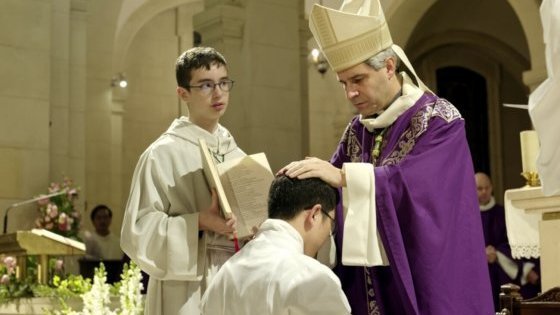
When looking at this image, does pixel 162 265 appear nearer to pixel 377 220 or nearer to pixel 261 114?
pixel 377 220

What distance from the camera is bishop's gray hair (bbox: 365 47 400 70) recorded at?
3.50 m

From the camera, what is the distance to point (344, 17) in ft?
11.7

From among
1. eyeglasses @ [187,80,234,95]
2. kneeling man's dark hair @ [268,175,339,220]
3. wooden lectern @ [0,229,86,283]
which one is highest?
eyeglasses @ [187,80,234,95]

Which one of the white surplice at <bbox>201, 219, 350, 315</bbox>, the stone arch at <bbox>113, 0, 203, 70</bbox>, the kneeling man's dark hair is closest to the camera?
the white surplice at <bbox>201, 219, 350, 315</bbox>

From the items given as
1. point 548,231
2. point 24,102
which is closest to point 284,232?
point 548,231

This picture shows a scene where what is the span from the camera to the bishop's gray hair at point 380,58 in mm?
3496

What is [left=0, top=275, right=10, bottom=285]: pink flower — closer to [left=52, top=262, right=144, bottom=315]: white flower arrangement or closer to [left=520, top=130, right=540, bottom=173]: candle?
[left=52, top=262, right=144, bottom=315]: white flower arrangement

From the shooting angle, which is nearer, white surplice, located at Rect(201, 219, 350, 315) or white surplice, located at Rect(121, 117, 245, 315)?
white surplice, located at Rect(201, 219, 350, 315)

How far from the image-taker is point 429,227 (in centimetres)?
326

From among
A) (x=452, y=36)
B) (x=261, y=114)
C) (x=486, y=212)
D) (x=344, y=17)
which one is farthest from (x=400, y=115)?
(x=452, y=36)

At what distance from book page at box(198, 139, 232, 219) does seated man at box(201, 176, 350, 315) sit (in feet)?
1.47

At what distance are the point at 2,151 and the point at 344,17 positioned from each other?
7864 millimetres

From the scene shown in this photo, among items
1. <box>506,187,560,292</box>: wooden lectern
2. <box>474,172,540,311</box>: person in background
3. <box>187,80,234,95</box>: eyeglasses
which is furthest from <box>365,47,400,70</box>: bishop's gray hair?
<box>474,172,540,311</box>: person in background

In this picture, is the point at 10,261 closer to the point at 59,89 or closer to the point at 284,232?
the point at 59,89
